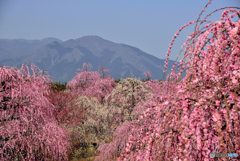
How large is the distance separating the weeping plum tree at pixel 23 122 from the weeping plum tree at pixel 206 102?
162 inches

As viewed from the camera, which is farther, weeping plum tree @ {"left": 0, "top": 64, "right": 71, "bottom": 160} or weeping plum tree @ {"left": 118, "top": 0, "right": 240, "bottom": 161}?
weeping plum tree @ {"left": 0, "top": 64, "right": 71, "bottom": 160}

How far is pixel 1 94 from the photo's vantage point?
20.2ft

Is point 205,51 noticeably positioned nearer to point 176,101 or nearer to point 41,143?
point 176,101

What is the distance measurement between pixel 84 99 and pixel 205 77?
12.1 metres

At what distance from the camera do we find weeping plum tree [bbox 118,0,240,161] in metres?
2.23

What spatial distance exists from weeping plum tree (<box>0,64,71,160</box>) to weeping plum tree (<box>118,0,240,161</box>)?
411cm

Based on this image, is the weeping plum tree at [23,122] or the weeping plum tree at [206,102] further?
the weeping plum tree at [23,122]

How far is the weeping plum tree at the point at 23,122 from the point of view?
5767mm

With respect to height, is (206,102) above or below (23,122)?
above

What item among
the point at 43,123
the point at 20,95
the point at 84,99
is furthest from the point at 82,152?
the point at 20,95

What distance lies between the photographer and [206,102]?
2.26 m

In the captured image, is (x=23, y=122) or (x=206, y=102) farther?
(x=23, y=122)

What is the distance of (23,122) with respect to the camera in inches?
234

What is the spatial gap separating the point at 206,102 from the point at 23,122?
16.8 ft
